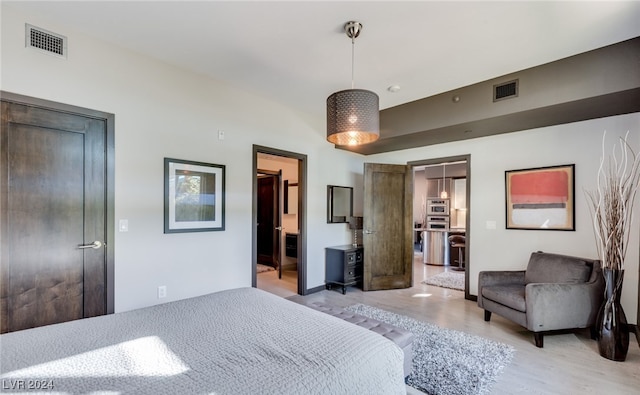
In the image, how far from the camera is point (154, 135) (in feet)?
9.59

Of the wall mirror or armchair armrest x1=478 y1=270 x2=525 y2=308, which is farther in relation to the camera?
the wall mirror

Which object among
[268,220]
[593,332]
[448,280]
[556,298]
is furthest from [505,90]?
[268,220]

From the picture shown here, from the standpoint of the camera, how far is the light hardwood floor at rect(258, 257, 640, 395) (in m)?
2.19

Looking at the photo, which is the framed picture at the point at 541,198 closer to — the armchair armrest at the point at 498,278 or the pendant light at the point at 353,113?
the armchair armrest at the point at 498,278

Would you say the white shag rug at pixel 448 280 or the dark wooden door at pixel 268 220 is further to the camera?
the dark wooden door at pixel 268 220

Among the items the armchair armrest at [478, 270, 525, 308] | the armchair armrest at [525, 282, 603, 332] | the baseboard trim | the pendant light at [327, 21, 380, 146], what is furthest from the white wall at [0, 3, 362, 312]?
the baseboard trim

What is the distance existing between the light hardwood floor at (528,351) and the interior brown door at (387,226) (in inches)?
16.8

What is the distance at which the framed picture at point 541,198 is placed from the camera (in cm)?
356

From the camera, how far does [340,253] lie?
4656 mm

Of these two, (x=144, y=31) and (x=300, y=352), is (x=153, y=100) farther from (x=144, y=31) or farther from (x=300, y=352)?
(x=300, y=352)

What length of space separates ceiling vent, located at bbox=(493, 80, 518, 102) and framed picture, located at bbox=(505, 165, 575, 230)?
129 cm

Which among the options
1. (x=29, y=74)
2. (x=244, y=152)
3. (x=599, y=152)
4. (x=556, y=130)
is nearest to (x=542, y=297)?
(x=599, y=152)

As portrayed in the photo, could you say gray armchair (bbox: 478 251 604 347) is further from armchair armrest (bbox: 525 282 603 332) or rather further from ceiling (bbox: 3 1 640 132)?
ceiling (bbox: 3 1 640 132)

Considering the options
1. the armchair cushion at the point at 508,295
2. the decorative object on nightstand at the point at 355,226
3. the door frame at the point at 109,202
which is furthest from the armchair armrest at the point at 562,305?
the door frame at the point at 109,202
